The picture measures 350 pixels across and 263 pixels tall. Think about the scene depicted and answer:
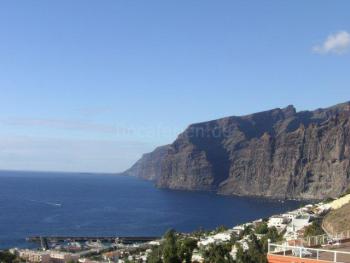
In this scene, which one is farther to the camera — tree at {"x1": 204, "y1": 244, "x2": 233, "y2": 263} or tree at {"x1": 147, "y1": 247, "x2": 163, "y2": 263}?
tree at {"x1": 204, "y1": 244, "x2": 233, "y2": 263}

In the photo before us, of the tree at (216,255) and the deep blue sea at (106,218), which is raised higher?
the tree at (216,255)

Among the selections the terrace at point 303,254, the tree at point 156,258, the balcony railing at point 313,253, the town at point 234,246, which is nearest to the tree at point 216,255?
the town at point 234,246

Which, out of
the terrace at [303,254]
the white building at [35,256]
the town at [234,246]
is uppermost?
the terrace at [303,254]

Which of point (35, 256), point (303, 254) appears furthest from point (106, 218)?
point (303, 254)

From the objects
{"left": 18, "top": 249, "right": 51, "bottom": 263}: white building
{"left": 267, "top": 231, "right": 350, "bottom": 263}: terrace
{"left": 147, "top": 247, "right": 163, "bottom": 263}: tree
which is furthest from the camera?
{"left": 18, "top": 249, "right": 51, "bottom": 263}: white building

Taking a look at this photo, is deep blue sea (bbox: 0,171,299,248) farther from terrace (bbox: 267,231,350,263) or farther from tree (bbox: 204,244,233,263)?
terrace (bbox: 267,231,350,263)

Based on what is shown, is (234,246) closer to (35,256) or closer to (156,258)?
(156,258)

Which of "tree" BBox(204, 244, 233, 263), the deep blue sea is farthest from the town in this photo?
the deep blue sea

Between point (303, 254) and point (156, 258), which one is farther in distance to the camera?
point (156, 258)

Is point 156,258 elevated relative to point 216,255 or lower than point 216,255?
elevated

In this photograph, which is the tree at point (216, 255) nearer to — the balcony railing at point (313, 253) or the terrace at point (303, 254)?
the terrace at point (303, 254)

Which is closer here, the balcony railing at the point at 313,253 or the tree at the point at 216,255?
the balcony railing at the point at 313,253

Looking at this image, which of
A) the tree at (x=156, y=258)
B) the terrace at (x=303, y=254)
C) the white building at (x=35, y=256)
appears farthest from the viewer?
the white building at (x=35, y=256)
